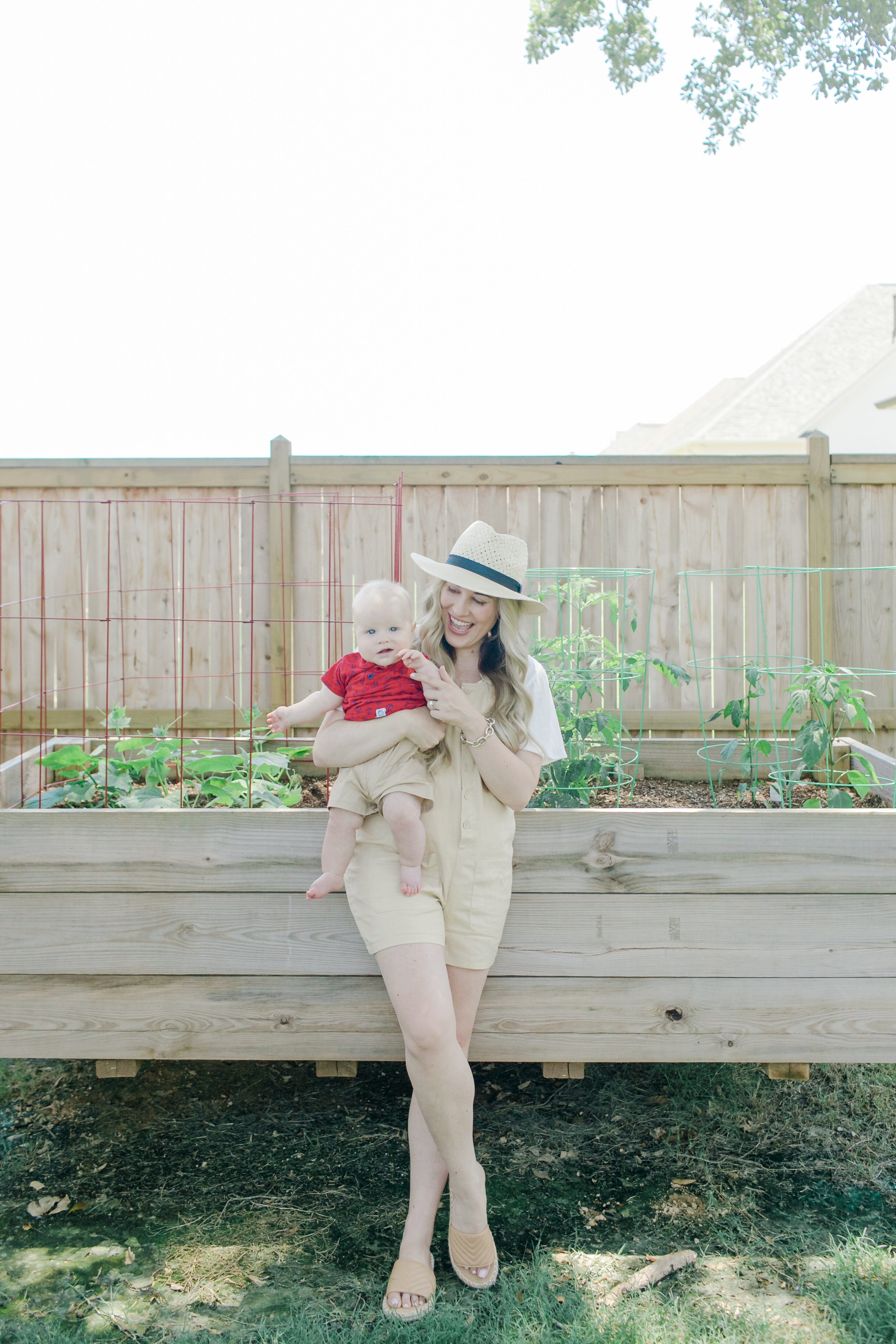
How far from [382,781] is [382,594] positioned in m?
0.36

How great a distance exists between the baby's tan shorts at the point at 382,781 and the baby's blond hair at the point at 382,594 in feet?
0.88

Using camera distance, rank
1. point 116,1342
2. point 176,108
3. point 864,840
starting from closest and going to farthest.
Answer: point 116,1342 < point 864,840 < point 176,108

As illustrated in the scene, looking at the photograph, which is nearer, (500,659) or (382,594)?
(382,594)

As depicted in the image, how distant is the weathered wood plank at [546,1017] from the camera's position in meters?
2.12

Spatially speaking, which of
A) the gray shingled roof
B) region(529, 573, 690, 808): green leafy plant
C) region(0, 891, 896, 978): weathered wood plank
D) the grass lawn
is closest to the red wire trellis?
region(529, 573, 690, 808): green leafy plant

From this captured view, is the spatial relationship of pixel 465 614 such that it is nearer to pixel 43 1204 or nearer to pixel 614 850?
pixel 614 850

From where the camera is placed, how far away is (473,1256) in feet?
5.87

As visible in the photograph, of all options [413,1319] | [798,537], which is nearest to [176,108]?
[798,537]

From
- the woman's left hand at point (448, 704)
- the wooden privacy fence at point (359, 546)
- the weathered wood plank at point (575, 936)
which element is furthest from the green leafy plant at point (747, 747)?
the wooden privacy fence at point (359, 546)

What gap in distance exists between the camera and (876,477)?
460 centimetres

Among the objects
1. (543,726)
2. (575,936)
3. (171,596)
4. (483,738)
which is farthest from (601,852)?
(171,596)

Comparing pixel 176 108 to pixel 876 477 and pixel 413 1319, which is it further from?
pixel 413 1319

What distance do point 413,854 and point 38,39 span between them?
29.8 feet

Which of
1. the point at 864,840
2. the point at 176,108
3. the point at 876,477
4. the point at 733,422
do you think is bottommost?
the point at 864,840
